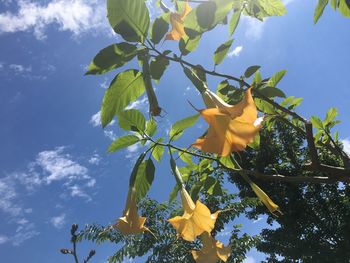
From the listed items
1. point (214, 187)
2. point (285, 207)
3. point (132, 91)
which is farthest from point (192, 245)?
point (132, 91)

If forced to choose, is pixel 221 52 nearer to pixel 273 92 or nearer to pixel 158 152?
pixel 273 92

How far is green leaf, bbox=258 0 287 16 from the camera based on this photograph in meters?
1.14

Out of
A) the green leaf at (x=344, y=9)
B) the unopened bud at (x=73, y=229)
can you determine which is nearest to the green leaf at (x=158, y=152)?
the green leaf at (x=344, y=9)

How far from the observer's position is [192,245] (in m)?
9.95

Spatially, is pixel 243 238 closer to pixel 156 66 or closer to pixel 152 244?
pixel 152 244

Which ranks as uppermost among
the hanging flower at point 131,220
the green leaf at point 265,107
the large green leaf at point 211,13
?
the green leaf at point 265,107

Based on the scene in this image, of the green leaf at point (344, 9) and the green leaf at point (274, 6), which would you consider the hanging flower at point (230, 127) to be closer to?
the green leaf at point (274, 6)

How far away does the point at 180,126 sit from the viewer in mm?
1267

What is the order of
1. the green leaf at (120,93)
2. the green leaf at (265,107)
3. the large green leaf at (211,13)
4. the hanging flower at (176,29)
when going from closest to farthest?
the large green leaf at (211,13), the green leaf at (120,93), the hanging flower at (176,29), the green leaf at (265,107)

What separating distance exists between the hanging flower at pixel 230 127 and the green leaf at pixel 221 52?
52 centimetres

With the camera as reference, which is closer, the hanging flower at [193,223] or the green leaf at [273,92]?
the hanging flower at [193,223]

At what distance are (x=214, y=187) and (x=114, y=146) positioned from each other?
1.29 ft

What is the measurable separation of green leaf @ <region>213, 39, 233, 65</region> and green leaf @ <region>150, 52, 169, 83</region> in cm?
28

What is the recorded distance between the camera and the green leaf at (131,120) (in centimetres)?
123
